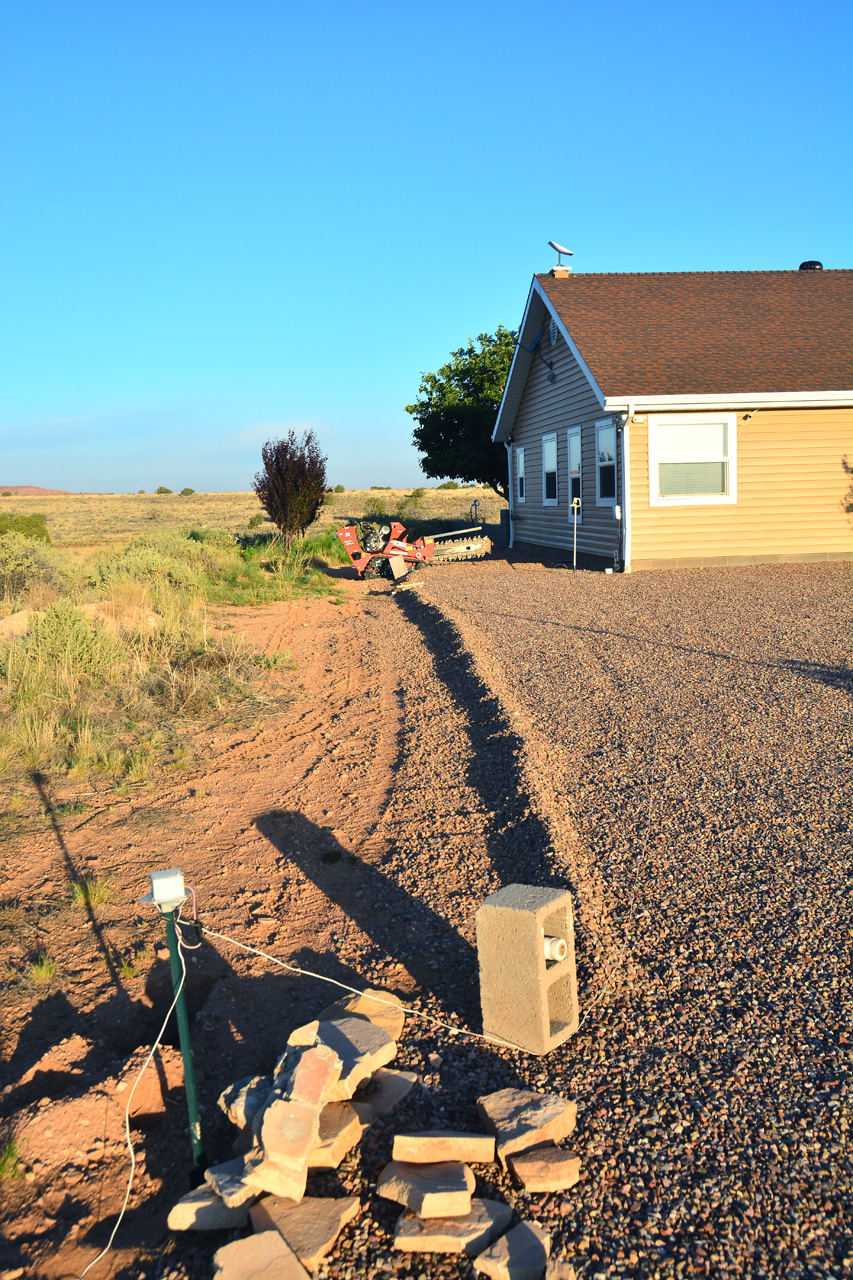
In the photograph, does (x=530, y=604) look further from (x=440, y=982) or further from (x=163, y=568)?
(x=440, y=982)

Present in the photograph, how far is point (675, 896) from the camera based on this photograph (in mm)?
3785

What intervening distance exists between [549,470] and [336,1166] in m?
17.0

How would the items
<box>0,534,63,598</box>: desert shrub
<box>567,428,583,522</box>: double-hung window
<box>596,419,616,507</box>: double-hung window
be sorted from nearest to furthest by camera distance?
<box>0,534,63,598</box>: desert shrub, <box>596,419,616,507</box>: double-hung window, <box>567,428,583,522</box>: double-hung window

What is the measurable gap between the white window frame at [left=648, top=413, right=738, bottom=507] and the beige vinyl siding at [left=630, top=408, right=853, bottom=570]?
0.09m

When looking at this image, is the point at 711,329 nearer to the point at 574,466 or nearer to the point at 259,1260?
the point at 574,466

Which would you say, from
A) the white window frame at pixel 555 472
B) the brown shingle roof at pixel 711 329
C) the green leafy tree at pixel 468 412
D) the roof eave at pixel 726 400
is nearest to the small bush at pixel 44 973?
the roof eave at pixel 726 400

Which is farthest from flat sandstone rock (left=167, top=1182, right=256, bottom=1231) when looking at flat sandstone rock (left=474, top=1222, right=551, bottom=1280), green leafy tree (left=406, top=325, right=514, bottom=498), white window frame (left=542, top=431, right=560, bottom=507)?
green leafy tree (left=406, top=325, right=514, bottom=498)

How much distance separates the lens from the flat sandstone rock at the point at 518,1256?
6.66 feet

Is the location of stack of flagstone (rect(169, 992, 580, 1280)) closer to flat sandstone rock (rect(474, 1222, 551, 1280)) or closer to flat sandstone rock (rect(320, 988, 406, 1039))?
flat sandstone rock (rect(474, 1222, 551, 1280))

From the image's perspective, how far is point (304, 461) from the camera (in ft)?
59.5

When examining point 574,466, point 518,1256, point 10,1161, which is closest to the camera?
Result: point 518,1256

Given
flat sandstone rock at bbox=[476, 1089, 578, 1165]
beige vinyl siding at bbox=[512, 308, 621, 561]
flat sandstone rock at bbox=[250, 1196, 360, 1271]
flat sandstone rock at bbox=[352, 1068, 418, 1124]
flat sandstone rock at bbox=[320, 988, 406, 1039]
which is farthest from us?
beige vinyl siding at bbox=[512, 308, 621, 561]

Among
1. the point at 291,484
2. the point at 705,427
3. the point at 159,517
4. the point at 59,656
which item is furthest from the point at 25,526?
the point at 159,517

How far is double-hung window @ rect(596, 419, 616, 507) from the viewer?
14.3 m
